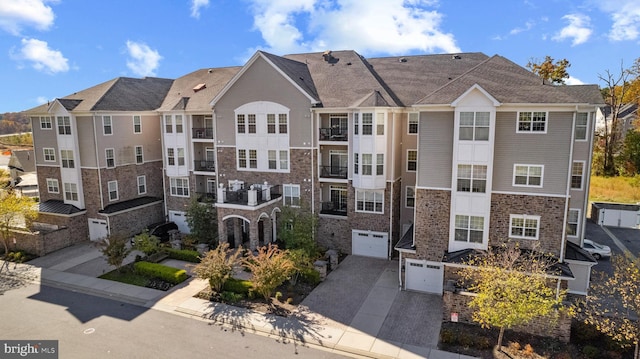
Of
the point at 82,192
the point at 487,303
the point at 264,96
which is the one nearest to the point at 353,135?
the point at 264,96

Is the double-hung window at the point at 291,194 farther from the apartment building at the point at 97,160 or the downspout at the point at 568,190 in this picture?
the downspout at the point at 568,190

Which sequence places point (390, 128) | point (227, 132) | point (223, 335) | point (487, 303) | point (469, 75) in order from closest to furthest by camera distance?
1. point (487, 303)
2. point (223, 335)
3. point (469, 75)
4. point (390, 128)
5. point (227, 132)

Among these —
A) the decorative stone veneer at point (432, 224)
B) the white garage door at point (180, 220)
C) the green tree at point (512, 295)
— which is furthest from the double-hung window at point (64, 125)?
the green tree at point (512, 295)

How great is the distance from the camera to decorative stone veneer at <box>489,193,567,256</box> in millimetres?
19000

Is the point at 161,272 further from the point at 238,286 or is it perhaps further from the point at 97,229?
the point at 97,229

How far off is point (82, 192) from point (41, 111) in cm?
701

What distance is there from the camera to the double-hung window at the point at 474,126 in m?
19.4

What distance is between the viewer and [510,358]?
617 inches

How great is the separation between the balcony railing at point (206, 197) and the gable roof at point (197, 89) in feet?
22.1

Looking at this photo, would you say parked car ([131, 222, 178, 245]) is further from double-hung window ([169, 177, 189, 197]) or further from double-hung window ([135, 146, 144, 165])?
double-hung window ([135, 146, 144, 165])

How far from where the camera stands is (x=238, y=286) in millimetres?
21734

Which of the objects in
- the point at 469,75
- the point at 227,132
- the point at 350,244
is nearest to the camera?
the point at 469,75

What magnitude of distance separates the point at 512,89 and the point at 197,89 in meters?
24.7

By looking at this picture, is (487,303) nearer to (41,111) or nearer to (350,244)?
(350,244)
